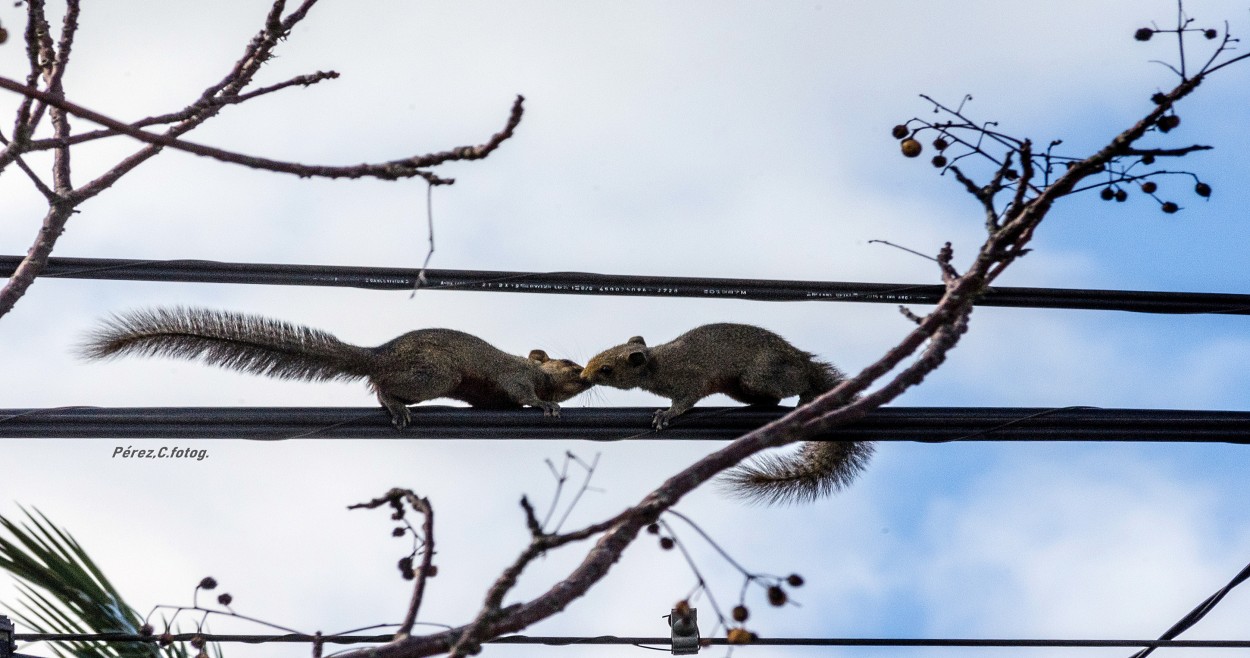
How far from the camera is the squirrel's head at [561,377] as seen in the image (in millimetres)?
7480

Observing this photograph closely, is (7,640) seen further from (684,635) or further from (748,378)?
(748,378)

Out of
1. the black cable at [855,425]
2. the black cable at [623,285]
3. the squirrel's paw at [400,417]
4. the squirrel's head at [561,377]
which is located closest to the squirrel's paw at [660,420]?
the black cable at [855,425]

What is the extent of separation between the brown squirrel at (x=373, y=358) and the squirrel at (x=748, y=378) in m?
0.31

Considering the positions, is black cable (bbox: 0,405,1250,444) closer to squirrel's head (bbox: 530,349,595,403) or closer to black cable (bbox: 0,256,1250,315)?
black cable (bbox: 0,256,1250,315)

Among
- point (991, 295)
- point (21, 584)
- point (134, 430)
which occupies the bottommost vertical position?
point (21, 584)

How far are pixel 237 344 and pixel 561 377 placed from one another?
1832 mm

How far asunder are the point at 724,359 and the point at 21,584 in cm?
354

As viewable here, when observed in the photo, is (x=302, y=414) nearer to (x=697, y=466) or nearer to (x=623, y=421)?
(x=623, y=421)

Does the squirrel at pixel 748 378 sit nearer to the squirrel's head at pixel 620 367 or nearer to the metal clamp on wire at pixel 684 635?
the squirrel's head at pixel 620 367

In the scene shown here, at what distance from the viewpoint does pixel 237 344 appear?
247 inches

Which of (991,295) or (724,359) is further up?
(724,359)

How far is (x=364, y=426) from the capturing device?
559 centimetres

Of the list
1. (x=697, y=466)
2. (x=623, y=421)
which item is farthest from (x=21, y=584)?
(x=697, y=466)

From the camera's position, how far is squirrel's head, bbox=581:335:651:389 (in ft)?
25.1
